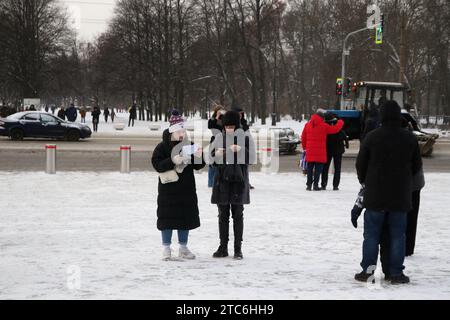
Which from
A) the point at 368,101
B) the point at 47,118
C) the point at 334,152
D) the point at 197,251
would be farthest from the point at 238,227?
the point at 47,118

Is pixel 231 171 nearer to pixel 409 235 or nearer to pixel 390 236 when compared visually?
pixel 390 236

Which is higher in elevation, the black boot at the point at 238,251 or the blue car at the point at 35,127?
the blue car at the point at 35,127

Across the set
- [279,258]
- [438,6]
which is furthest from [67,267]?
[438,6]

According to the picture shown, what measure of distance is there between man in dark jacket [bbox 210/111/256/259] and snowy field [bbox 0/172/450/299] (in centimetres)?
47

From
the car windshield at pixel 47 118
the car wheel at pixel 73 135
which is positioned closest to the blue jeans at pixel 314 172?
the car wheel at pixel 73 135

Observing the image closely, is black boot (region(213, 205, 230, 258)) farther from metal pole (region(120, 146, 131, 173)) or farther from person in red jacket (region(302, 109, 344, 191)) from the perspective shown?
metal pole (region(120, 146, 131, 173))

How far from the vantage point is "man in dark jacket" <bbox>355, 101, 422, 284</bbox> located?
6449mm

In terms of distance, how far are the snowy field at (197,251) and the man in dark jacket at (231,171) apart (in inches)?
18.4

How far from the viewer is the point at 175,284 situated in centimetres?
650

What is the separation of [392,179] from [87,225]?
5173 millimetres

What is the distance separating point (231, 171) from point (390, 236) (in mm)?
1978

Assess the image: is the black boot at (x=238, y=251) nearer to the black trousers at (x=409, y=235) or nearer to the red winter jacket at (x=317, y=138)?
the black trousers at (x=409, y=235)

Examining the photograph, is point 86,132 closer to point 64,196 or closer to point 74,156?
point 74,156

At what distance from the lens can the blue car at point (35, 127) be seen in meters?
31.0
